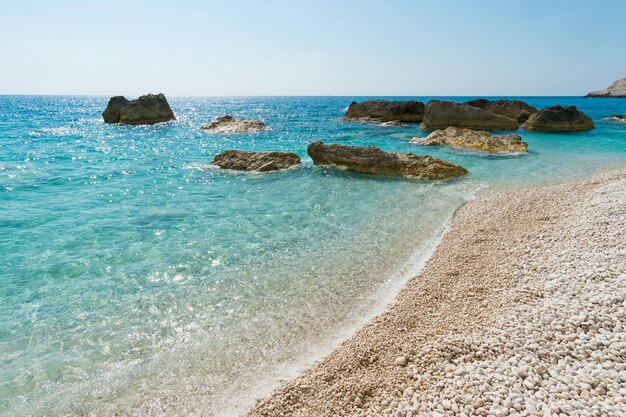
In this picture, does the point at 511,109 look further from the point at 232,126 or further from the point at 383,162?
the point at 383,162

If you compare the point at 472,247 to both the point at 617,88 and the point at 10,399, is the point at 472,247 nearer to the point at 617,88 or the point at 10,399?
the point at 10,399

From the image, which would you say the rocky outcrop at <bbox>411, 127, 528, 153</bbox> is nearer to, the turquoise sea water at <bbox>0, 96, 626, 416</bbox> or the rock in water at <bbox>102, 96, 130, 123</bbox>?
the turquoise sea water at <bbox>0, 96, 626, 416</bbox>

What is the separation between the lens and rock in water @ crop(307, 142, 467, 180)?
19430 mm

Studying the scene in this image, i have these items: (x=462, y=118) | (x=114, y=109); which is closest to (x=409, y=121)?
(x=462, y=118)

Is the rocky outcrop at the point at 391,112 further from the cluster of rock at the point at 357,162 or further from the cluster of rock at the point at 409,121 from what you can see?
the cluster of rock at the point at 357,162

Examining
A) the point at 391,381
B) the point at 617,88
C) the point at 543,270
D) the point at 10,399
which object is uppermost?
the point at 617,88

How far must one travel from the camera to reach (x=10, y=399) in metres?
5.45

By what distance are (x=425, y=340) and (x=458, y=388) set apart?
131cm

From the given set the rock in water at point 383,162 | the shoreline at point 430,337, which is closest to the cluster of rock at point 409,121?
the rock in water at point 383,162

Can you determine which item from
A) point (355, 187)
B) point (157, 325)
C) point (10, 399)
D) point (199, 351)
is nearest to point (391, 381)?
point (199, 351)

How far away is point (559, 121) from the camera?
43469 mm

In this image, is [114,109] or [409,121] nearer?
[114,109]

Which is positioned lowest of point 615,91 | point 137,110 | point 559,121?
point 559,121

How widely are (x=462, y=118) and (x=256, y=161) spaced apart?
3195 centimetres
